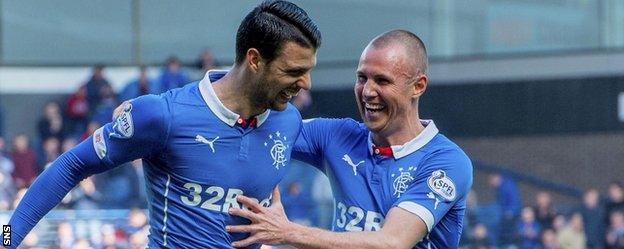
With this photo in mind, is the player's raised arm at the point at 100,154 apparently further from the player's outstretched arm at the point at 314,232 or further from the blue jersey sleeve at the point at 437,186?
the blue jersey sleeve at the point at 437,186

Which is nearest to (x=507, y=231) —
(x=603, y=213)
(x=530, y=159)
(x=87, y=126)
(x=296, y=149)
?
(x=603, y=213)

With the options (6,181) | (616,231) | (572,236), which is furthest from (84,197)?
(616,231)

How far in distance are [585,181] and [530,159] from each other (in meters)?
0.89

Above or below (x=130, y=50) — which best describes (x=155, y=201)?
above

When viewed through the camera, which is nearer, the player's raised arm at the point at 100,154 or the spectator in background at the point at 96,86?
the player's raised arm at the point at 100,154

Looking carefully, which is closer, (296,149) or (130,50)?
(296,149)

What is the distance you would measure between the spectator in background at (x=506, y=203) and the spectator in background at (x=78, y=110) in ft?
17.6

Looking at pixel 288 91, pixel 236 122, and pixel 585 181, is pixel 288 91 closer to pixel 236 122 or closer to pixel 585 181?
pixel 236 122

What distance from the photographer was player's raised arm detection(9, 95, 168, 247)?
528 cm

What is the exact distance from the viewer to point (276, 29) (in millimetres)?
5367

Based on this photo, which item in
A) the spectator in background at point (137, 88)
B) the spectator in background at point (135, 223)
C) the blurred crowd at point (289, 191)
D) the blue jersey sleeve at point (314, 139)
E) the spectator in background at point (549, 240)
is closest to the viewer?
the blue jersey sleeve at point (314, 139)

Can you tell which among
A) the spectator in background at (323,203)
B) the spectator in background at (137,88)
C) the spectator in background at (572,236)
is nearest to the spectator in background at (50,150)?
the spectator in background at (137,88)

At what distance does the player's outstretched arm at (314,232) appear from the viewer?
5305mm

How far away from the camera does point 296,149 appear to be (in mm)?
6141
